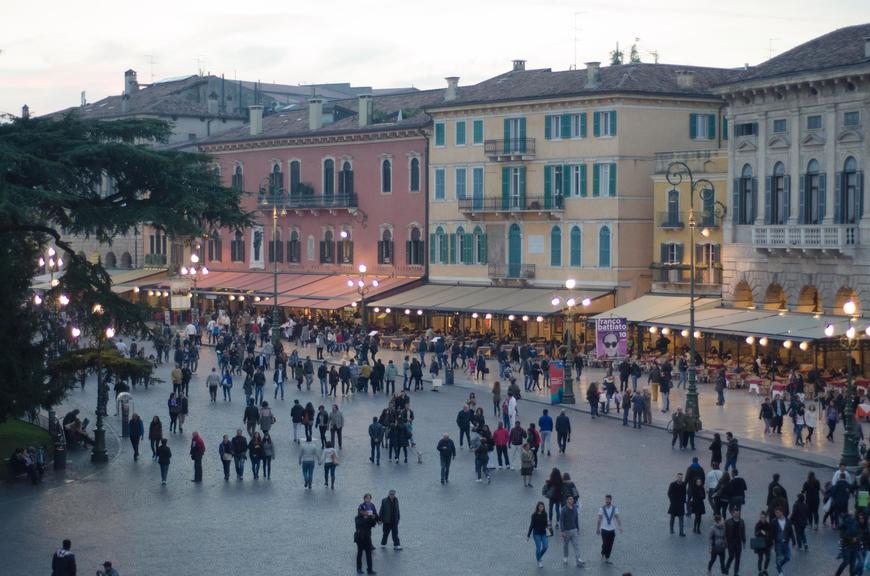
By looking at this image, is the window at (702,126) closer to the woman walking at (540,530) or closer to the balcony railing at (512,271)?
the balcony railing at (512,271)

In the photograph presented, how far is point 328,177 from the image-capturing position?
75438 millimetres

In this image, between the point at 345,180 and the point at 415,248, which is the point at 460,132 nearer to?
the point at 415,248

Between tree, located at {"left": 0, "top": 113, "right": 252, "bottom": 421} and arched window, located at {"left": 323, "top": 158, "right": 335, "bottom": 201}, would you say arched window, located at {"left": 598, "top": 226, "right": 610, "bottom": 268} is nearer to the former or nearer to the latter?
arched window, located at {"left": 323, "top": 158, "right": 335, "bottom": 201}

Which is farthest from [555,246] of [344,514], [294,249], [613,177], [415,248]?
[344,514]

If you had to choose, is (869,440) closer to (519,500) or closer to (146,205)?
(519,500)

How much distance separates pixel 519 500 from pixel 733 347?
81.0 ft

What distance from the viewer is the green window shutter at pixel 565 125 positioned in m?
61.7

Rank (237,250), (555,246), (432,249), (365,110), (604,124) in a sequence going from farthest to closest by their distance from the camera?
(237,250) < (365,110) < (432,249) < (555,246) < (604,124)

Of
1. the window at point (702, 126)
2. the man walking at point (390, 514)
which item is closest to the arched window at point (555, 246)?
the window at point (702, 126)

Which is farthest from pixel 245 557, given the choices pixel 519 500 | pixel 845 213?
pixel 845 213

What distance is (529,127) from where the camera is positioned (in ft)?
208

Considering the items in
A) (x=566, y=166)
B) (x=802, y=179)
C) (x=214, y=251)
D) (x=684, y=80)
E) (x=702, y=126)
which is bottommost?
(x=214, y=251)

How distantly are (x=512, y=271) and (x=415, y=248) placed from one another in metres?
7.47

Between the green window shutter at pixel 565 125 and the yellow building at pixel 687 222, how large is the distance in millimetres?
4467
